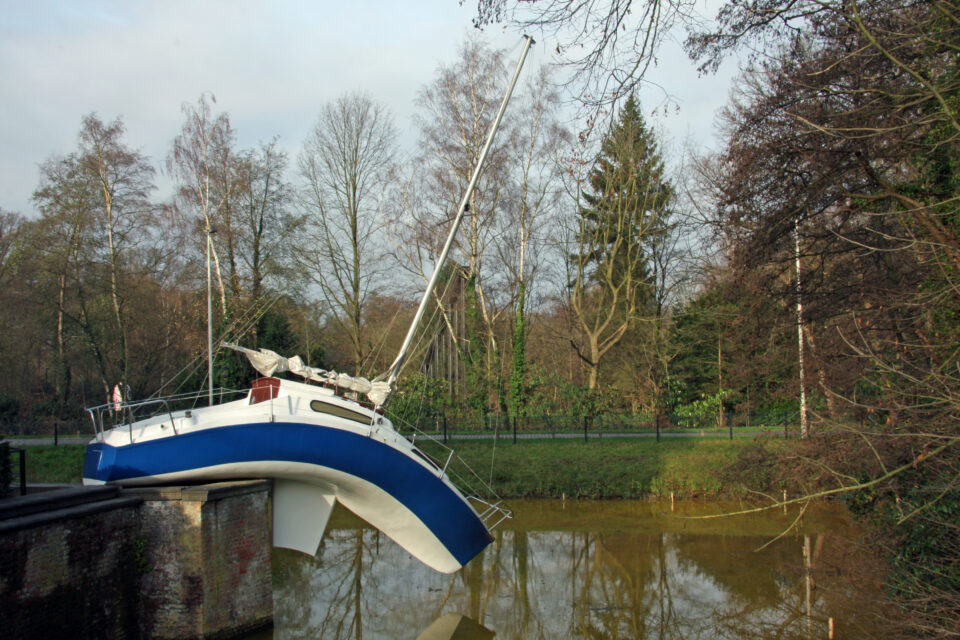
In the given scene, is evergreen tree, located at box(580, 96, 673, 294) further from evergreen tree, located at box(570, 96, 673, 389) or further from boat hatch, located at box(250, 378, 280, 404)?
boat hatch, located at box(250, 378, 280, 404)

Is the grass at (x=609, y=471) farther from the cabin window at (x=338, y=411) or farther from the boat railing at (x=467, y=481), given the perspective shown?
the cabin window at (x=338, y=411)

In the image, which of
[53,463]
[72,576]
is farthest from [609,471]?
[53,463]

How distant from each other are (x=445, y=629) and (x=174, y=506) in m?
4.17

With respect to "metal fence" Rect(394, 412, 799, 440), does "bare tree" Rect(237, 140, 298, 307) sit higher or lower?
higher

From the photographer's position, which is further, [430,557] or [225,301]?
[225,301]

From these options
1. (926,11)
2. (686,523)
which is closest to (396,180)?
(686,523)

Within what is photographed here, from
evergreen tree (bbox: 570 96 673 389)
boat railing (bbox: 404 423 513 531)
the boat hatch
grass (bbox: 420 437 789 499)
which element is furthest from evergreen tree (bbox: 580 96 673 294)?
the boat hatch

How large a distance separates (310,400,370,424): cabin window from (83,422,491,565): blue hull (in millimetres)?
317

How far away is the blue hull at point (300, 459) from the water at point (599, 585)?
1.41 m

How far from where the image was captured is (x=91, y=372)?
1104 inches

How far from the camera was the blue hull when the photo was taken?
9.84 meters

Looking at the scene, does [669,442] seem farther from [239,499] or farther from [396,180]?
[239,499]

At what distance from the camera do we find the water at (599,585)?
10.3 metres

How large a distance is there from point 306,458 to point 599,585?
558 centimetres
